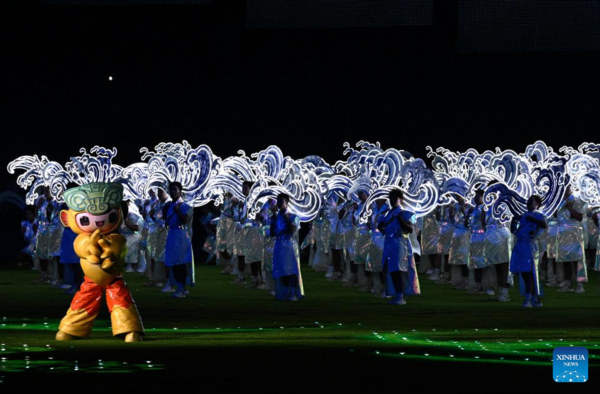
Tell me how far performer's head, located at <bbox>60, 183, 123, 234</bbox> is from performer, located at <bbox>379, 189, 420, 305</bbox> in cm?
562

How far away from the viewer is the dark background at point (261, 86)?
95.8 feet

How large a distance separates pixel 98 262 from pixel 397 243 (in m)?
6.08

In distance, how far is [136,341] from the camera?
1120cm

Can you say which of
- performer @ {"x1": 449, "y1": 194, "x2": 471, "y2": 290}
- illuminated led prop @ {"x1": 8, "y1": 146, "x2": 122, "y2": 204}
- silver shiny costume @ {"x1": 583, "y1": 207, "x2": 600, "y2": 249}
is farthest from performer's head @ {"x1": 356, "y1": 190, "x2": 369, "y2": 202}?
silver shiny costume @ {"x1": 583, "y1": 207, "x2": 600, "y2": 249}

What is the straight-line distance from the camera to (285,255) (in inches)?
656

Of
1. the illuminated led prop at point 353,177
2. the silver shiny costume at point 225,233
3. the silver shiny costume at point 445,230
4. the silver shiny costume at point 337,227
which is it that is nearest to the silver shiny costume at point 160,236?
the illuminated led prop at point 353,177

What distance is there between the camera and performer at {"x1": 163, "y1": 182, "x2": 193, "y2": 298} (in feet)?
57.1

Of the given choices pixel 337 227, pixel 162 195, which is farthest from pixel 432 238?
pixel 162 195

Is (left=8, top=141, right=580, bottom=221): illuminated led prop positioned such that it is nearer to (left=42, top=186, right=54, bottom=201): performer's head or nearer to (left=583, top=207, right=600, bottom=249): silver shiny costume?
(left=42, top=186, right=54, bottom=201): performer's head

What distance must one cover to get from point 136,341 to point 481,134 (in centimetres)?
1954

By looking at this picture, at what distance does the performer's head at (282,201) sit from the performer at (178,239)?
162 centimetres

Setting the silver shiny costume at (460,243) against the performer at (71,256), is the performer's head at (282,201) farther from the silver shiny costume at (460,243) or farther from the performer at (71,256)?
the silver shiny costume at (460,243)

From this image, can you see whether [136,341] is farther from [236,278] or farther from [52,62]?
[52,62]

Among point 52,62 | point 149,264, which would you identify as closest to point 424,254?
point 149,264
